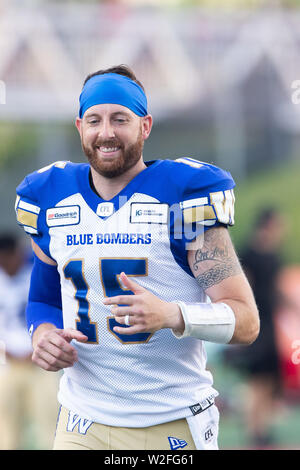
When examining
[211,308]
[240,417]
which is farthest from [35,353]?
[240,417]

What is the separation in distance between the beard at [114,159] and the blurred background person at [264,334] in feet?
15.1

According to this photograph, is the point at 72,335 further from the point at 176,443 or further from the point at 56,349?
the point at 176,443

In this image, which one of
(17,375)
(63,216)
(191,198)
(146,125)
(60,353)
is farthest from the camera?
(17,375)

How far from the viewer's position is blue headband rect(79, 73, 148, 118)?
320 centimetres

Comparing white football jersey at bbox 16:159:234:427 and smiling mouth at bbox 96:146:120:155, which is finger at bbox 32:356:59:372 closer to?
white football jersey at bbox 16:159:234:427

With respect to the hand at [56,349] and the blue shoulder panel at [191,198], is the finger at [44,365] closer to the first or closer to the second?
the hand at [56,349]

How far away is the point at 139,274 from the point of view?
3047mm

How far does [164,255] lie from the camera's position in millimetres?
3051

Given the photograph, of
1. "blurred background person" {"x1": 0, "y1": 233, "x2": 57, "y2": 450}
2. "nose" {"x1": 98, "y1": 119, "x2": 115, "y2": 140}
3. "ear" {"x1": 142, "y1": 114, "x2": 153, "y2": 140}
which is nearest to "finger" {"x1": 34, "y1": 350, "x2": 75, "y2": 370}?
"nose" {"x1": 98, "y1": 119, "x2": 115, "y2": 140}

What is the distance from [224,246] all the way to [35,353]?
0.84m

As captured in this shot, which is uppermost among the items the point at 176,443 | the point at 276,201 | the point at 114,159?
the point at 276,201

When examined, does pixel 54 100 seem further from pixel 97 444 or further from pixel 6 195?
pixel 97 444

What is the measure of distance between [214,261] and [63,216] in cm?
66

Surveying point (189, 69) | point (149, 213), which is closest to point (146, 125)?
point (149, 213)
